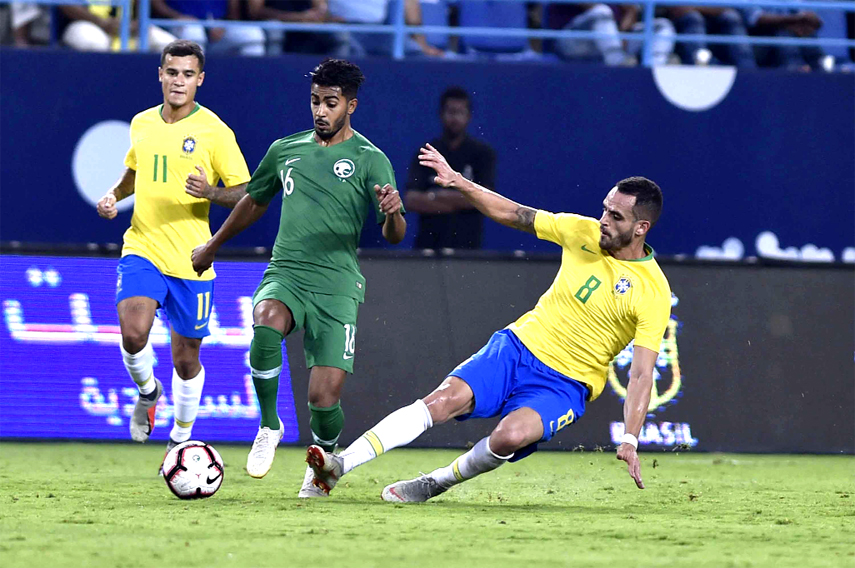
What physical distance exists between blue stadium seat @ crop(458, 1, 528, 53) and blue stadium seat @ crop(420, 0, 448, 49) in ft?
0.54

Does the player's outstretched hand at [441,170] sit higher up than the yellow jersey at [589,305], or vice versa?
the player's outstretched hand at [441,170]

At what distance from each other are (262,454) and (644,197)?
7.24 feet

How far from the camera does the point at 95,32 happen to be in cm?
1135

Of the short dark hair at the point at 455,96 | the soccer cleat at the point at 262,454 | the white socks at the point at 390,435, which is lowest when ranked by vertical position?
the soccer cleat at the point at 262,454

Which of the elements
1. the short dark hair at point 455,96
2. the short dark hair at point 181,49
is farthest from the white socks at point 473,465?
the short dark hair at point 455,96

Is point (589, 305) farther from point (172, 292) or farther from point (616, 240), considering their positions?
point (172, 292)

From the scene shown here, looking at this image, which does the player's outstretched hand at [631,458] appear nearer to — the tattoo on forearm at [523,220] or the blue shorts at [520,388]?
the blue shorts at [520,388]

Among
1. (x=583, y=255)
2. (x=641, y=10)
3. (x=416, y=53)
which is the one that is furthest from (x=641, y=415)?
(x=641, y=10)

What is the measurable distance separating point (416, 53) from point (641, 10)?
2.59 m

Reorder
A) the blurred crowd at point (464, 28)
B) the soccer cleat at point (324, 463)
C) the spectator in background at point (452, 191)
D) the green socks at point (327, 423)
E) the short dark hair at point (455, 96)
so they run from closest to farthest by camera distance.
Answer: the soccer cleat at point (324, 463) < the green socks at point (327, 423) < the spectator in background at point (452, 191) < the short dark hair at point (455, 96) < the blurred crowd at point (464, 28)

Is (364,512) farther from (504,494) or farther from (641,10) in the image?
(641,10)

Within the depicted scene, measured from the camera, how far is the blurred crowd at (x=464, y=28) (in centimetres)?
1144

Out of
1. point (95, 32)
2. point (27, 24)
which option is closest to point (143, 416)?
point (95, 32)

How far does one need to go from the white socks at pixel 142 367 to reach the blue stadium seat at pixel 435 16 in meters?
5.33
